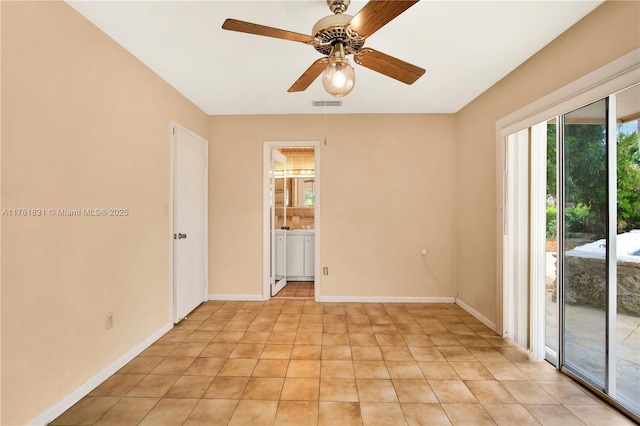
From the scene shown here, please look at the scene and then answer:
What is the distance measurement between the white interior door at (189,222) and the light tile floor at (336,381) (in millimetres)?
451

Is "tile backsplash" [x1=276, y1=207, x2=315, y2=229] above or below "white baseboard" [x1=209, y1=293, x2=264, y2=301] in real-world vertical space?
above

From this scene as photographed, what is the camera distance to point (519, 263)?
Answer: 8.80ft

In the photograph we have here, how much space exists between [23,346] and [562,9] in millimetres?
3943

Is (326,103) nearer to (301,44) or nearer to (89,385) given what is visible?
(301,44)

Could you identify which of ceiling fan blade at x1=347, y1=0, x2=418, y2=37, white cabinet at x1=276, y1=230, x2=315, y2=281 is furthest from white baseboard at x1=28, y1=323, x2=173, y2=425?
ceiling fan blade at x1=347, y1=0, x2=418, y2=37

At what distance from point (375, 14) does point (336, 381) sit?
2.39m

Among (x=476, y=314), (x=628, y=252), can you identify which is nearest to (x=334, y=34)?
(x=628, y=252)

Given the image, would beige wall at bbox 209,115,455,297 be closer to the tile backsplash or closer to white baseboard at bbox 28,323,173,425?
white baseboard at bbox 28,323,173,425

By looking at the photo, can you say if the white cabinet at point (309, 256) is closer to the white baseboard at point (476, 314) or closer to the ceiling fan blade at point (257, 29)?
the white baseboard at point (476, 314)

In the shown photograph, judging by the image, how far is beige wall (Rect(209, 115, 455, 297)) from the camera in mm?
3988

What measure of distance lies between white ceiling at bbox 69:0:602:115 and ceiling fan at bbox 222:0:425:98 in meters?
0.41

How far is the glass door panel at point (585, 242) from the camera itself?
1962 millimetres

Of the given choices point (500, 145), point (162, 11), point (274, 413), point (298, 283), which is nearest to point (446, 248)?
point (500, 145)

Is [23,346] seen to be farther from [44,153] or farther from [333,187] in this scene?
[333,187]
